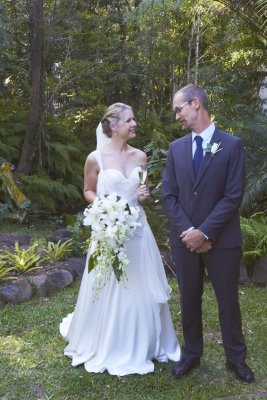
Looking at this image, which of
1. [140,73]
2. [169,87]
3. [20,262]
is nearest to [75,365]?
[20,262]

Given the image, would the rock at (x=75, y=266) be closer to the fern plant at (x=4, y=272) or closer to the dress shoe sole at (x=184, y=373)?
the fern plant at (x=4, y=272)

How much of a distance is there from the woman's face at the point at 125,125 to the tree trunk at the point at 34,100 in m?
6.80

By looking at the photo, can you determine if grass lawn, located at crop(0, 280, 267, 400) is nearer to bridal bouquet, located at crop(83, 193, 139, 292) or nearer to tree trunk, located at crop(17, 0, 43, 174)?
bridal bouquet, located at crop(83, 193, 139, 292)

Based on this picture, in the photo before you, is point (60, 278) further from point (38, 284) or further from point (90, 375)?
point (90, 375)

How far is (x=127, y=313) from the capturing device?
3.97 metres

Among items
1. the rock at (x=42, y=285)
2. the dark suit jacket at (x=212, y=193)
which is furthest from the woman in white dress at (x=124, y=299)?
the rock at (x=42, y=285)

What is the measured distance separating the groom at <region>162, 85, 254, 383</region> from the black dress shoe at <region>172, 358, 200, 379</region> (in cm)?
29

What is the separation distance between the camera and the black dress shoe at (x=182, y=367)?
3.82m

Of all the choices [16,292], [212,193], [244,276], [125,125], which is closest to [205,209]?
[212,193]

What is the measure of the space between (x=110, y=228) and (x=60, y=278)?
264 centimetres

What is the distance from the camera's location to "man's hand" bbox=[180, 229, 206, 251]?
3.41 metres

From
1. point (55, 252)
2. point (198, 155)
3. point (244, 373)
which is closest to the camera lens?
point (198, 155)

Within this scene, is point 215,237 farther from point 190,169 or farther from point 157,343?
point 157,343

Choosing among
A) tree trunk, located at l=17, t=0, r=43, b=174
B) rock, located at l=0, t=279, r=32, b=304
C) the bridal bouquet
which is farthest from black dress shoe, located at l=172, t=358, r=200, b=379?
tree trunk, located at l=17, t=0, r=43, b=174
